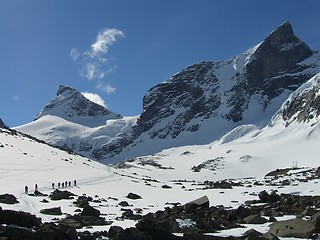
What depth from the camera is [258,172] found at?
375 feet

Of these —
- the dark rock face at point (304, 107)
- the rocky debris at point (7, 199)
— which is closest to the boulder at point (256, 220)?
the rocky debris at point (7, 199)

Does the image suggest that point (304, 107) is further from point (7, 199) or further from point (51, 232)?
point (51, 232)

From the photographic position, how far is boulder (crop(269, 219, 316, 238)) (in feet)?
56.7

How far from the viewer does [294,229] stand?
17.6m

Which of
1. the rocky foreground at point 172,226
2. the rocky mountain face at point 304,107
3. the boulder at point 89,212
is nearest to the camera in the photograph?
the rocky foreground at point 172,226

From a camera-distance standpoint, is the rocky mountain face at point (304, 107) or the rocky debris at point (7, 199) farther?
the rocky mountain face at point (304, 107)

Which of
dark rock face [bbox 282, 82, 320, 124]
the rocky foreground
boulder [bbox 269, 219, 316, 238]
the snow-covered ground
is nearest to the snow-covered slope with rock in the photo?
the snow-covered ground

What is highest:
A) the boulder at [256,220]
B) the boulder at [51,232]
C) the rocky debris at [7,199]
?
the rocky debris at [7,199]

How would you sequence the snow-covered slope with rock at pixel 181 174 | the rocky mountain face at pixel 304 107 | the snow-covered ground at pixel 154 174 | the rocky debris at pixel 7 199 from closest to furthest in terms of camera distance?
the rocky debris at pixel 7 199, the snow-covered slope with rock at pixel 181 174, the snow-covered ground at pixel 154 174, the rocky mountain face at pixel 304 107

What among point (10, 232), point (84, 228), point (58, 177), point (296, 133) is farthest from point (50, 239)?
point (296, 133)

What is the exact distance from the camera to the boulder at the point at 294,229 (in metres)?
17.3

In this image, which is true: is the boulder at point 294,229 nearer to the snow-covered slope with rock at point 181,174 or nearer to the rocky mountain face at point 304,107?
the snow-covered slope with rock at point 181,174

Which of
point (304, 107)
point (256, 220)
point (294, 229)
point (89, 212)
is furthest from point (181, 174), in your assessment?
point (294, 229)

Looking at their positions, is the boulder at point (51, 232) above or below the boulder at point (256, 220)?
above
